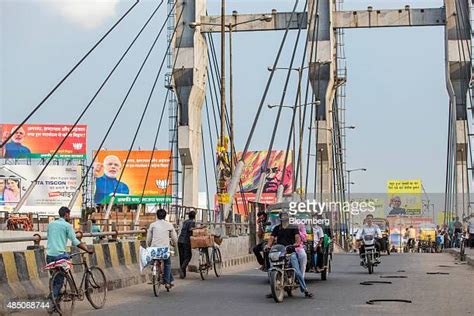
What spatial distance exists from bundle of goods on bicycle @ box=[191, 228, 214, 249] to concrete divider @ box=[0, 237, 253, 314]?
1.16 metres

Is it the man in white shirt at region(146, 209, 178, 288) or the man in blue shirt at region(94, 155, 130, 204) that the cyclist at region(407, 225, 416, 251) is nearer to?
the man in blue shirt at region(94, 155, 130, 204)

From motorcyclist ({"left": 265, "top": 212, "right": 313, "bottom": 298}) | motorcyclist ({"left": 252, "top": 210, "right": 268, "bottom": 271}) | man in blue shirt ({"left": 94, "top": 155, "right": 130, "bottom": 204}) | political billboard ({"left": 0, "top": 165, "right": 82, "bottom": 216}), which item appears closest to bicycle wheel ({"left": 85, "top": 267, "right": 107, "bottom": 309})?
motorcyclist ({"left": 265, "top": 212, "right": 313, "bottom": 298})

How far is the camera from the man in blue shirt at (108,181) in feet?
244

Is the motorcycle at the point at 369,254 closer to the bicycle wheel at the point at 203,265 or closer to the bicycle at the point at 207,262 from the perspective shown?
the bicycle at the point at 207,262

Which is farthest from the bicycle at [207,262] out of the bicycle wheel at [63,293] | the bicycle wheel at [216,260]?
the bicycle wheel at [63,293]

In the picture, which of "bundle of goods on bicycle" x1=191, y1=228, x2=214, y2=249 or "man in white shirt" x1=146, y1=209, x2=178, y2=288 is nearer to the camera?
"man in white shirt" x1=146, y1=209, x2=178, y2=288

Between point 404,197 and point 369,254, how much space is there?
85.9 m

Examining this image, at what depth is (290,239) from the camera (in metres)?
15.5

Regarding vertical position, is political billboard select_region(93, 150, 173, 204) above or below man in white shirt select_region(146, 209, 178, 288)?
above

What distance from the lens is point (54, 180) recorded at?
231 feet

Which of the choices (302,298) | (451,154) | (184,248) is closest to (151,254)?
(302,298)

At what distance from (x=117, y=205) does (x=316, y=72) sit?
3785cm

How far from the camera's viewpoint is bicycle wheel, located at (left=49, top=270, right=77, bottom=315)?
11945 mm

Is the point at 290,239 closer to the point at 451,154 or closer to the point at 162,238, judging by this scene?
the point at 162,238
